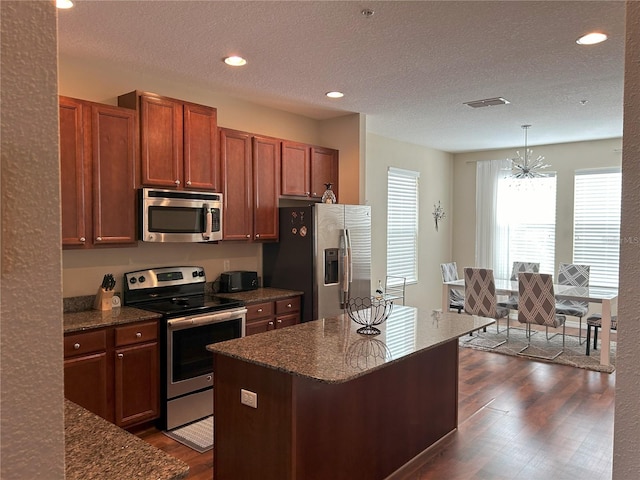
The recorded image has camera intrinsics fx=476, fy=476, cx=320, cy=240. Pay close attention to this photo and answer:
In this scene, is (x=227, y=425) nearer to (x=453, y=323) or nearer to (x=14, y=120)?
(x=453, y=323)

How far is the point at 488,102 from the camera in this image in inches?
187

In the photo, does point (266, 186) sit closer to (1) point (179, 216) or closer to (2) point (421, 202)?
(1) point (179, 216)

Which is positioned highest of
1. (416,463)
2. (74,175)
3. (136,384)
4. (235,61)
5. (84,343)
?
(235,61)

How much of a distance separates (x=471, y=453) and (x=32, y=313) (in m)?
3.27

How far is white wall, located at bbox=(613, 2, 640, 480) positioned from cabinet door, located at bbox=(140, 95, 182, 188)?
342 centimetres

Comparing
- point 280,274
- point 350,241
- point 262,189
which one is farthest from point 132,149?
point 350,241

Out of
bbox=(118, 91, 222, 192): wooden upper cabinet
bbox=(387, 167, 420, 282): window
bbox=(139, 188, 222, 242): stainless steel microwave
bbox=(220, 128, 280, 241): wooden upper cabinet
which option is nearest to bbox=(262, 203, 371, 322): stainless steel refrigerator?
bbox=(220, 128, 280, 241): wooden upper cabinet

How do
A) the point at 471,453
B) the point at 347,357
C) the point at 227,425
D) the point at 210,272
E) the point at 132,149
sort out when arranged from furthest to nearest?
the point at 210,272
the point at 132,149
the point at 471,453
the point at 227,425
the point at 347,357

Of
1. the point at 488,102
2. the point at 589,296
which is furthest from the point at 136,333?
the point at 589,296

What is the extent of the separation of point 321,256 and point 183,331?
5.08 ft

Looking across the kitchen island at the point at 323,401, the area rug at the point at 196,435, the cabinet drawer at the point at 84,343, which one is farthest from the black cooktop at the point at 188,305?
the kitchen island at the point at 323,401

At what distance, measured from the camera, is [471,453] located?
3.25 m

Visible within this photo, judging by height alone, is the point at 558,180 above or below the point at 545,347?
above

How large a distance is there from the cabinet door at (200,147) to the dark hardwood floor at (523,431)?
2021mm
